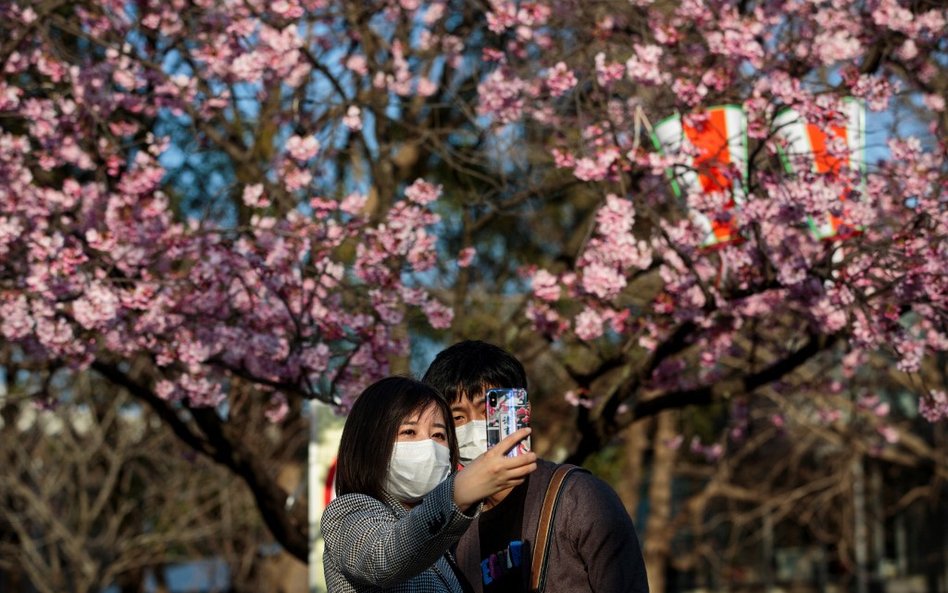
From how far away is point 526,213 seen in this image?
7.15m

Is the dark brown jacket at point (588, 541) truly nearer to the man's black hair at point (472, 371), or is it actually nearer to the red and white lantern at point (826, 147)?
the man's black hair at point (472, 371)

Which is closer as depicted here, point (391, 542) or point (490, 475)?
point (490, 475)

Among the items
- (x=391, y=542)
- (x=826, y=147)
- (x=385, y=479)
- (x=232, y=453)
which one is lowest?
(x=391, y=542)

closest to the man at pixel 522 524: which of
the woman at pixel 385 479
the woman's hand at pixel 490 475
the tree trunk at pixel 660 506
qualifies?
the woman at pixel 385 479

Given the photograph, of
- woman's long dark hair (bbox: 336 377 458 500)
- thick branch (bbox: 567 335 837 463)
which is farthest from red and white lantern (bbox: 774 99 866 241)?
woman's long dark hair (bbox: 336 377 458 500)

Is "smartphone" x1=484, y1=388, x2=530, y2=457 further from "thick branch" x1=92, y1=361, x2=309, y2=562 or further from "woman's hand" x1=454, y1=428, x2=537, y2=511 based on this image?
"thick branch" x1=92, y1=361, x2=309, y2=562

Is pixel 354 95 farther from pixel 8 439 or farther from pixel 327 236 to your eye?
pixel 8 439

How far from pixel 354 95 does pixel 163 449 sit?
7822 millimetres

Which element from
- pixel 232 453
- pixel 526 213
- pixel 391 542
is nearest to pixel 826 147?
pixel 526 213

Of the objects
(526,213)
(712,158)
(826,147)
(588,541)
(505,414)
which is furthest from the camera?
(526,213)

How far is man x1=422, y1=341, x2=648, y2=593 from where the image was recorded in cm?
294

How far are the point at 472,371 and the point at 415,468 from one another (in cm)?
53

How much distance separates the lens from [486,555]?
3.12m

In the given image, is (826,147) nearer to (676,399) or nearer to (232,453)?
(676,399)
